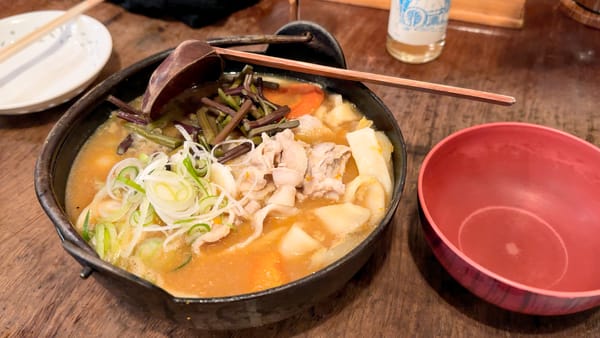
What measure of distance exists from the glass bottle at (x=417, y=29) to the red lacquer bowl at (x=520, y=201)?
2.45ft

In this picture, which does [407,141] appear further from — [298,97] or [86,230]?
[86,230]

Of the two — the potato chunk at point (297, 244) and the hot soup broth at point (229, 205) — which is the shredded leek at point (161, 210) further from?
the potato chunk at point (297, 244)

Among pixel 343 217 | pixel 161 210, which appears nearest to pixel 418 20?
pixel 343 217

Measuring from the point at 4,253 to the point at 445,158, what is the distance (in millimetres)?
1383

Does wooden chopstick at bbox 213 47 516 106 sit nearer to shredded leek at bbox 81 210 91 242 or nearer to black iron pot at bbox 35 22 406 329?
black iron pot at bbox 35 22 406 329

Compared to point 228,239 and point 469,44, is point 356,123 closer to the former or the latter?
point 228,239

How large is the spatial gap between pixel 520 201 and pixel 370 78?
63 cm

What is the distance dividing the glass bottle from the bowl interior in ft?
2.46

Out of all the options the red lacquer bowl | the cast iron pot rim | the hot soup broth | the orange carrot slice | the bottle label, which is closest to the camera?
the cast iron pot rim

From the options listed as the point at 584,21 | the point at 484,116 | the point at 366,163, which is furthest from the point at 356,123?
the point at 584,21

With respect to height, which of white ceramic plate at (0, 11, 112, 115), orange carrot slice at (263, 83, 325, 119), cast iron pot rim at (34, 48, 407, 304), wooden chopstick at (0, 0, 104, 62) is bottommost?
white ceramic plate at (0, 11, 112, 115)

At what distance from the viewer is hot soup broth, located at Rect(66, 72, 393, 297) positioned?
48.3 inches

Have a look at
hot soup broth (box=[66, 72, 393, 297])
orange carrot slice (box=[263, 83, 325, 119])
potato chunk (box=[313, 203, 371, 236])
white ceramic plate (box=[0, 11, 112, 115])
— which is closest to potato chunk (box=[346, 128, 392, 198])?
hot soup broth (box=[66, 72, 393, 297])

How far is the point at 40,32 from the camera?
6.64 feet
